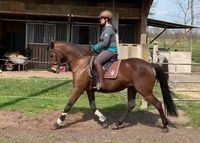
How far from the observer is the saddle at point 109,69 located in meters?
8.84

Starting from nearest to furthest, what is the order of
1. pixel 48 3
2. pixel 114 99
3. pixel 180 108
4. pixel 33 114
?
1. pixel 33 114
2. pixel 180 108
3. pixel 114 99
4. pixel 48 3

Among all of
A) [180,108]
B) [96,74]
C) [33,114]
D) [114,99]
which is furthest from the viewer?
[114,99]

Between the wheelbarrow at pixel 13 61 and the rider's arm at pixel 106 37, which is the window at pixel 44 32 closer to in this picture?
the wheelbarrow at pixel 13 61

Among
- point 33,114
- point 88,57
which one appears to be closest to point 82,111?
point 33,114

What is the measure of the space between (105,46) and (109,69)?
485 mm

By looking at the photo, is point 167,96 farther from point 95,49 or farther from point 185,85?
point 185,85

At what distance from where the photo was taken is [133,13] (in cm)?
2125

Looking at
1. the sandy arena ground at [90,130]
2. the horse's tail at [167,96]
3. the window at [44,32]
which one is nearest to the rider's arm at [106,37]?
the horse's tail at [167,96]

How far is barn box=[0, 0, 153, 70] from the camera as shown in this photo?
20516 millimetres

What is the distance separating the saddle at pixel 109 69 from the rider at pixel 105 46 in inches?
4.4

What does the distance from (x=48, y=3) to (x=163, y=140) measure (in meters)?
14.0

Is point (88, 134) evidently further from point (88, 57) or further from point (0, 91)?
point (0, 91)

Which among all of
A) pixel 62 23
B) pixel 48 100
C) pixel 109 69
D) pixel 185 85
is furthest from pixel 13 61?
pixel 109 69

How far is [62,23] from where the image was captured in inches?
891
